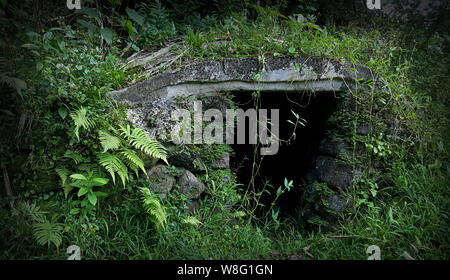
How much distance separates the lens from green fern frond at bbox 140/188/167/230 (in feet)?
8.35

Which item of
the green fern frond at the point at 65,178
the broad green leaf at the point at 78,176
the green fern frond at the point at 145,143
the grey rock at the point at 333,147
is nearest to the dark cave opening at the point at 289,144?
the grey rock at the point at 333,147

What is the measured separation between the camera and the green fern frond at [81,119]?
246cm

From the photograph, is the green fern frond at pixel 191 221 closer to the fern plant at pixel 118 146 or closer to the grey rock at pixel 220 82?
the fern plant at pixel 118 146

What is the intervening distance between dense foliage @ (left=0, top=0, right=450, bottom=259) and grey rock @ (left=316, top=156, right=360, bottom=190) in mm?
152

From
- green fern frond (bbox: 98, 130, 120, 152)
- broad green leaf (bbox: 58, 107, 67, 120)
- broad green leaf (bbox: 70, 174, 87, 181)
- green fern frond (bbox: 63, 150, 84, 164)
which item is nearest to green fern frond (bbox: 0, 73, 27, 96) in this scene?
broad green leaf (bbox: 58, 107, 67, 120)

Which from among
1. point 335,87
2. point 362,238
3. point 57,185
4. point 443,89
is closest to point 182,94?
point 57,185

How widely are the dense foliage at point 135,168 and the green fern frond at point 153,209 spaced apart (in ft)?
0.04

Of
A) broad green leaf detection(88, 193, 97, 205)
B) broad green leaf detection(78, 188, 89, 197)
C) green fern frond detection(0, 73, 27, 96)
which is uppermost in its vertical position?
green fern frond detection(0, 73, 27, 96)

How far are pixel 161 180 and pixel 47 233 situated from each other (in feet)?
3.70

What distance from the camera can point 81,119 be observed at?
2.50 metres

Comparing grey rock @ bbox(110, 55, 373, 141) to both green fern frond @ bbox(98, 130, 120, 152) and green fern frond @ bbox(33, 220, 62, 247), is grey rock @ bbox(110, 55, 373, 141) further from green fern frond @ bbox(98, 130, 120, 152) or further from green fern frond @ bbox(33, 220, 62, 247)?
A: green fern frond @ bbox(33, 220, 62, 247)

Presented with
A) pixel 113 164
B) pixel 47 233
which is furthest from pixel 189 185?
pixel 47 233

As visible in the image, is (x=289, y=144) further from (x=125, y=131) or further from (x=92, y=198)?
(x=92, y=198)

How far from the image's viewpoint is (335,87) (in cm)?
340
